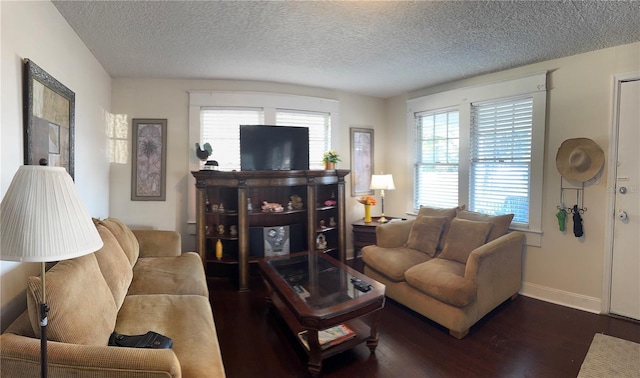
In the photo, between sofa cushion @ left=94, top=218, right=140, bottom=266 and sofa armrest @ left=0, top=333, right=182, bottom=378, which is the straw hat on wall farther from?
sofa cushion @ left=94, top=218, right=140, bottom=266

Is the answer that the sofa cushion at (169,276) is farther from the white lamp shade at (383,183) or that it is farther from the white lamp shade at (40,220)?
the white lamp shade at (383,183)

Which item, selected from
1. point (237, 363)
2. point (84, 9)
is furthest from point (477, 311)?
point (84, 9)

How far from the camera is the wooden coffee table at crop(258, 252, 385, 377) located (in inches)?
73.5

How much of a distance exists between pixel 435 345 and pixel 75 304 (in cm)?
229

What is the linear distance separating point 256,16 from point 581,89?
122 inches

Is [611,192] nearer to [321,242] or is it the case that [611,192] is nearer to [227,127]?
[321,242]

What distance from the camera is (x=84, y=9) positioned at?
2119 mm

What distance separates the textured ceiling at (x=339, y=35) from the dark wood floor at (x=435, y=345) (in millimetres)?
2477

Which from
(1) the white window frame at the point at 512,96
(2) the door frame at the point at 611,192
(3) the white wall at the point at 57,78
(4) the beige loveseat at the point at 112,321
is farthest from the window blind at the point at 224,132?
(2) the door frame at the point at 611,192

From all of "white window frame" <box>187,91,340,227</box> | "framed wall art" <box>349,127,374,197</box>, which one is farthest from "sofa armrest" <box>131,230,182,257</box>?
"framed wall art" <box>349,127,374,197</box>

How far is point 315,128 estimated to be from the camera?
421 centimetres

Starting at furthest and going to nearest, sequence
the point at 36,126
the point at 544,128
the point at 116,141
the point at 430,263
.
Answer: the point at 116,141 → the point at 544,128 → the point at 430,263 → the point at 36,126

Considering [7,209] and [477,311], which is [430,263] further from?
[7,209]

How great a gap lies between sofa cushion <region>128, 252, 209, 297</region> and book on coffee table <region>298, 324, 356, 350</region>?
33.1 inches
